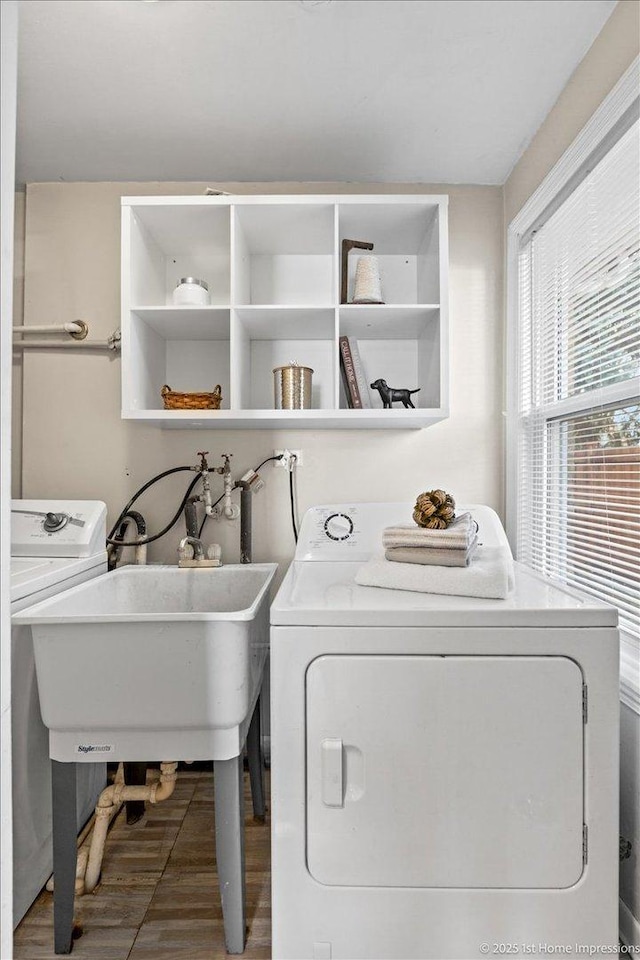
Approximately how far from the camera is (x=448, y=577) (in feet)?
4.29

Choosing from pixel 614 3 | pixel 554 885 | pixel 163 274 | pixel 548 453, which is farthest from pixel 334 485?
pixel 614 3

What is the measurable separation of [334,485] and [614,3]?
160 centimetres

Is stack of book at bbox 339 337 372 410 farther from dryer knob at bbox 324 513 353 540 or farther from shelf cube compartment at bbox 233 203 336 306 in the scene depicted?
dryer knob at bbox 324 513 353 540

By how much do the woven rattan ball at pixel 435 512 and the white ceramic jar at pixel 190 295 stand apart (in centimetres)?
106

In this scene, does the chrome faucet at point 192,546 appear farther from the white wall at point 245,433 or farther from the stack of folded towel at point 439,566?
the stack of folded towel at point 439,566

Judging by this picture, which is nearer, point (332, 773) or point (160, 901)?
point (332, 773)

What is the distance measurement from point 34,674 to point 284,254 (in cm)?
171

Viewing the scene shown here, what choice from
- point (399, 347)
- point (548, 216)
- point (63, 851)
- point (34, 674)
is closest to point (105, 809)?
point (63, 851)

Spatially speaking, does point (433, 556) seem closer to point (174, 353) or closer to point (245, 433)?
point (245, 433)

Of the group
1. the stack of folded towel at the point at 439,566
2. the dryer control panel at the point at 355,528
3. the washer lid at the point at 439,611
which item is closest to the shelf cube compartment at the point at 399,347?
the dryer control panel at the point at 355,528

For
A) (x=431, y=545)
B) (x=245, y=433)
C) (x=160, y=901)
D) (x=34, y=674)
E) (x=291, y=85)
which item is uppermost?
(x=291, y=85)

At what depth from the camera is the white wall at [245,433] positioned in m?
2.19

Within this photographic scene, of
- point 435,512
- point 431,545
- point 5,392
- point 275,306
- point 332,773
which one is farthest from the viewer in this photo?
point 275,306

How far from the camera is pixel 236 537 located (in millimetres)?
2193
